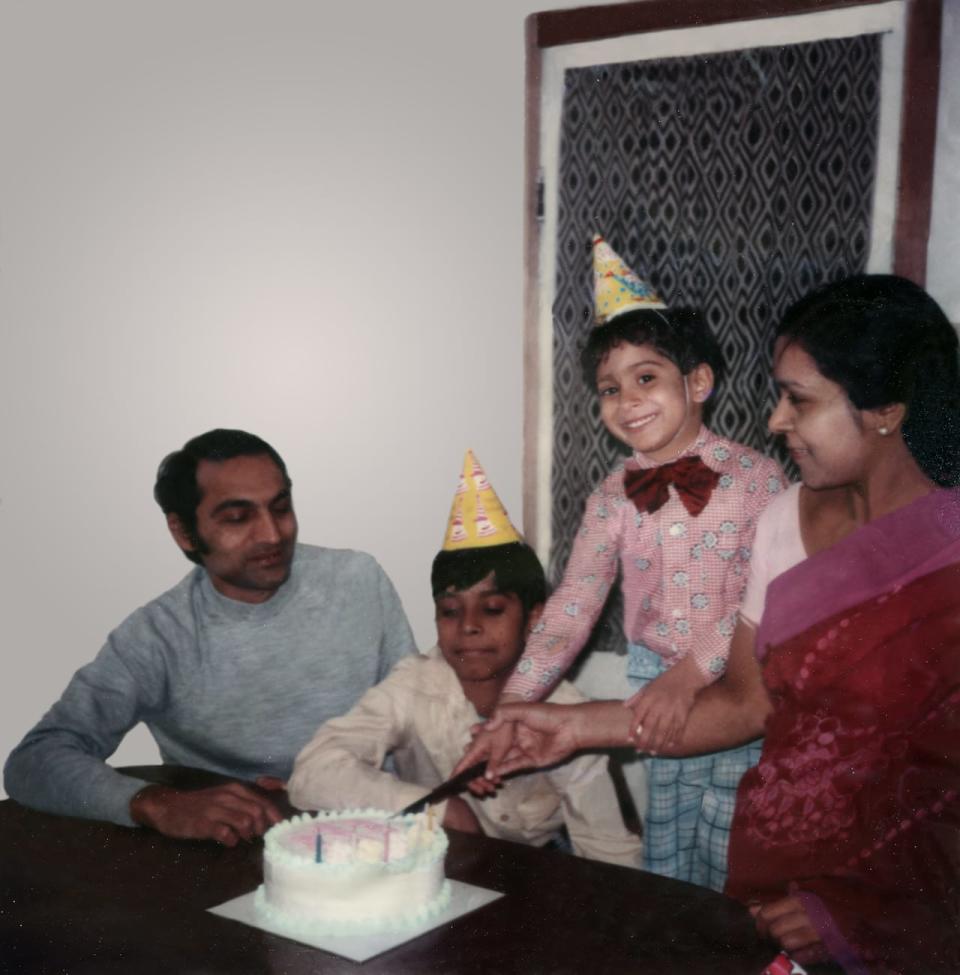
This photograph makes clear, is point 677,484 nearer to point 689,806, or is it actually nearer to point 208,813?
point 689,806

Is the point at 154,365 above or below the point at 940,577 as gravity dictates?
above

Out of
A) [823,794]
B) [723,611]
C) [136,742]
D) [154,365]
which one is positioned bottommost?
[136,742]

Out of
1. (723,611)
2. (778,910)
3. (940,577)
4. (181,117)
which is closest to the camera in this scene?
(778,910)

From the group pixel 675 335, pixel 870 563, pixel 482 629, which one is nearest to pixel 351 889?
pixel 482 629

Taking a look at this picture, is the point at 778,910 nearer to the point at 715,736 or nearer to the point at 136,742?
the point at 715,736

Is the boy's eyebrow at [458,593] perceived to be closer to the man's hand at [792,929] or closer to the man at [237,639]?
the man at [237,639]

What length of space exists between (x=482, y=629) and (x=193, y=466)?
0.61 metres

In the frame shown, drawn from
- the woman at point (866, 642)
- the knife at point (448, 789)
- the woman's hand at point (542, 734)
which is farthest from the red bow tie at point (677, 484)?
the knife at point (448, 789)

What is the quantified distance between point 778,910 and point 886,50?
1125 millimetres

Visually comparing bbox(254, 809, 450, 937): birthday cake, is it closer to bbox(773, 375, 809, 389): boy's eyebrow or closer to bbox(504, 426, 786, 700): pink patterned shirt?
bbox(504, 426, 786, 700): pink patterned shirt

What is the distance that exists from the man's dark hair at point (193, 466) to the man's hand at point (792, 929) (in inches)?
44.8

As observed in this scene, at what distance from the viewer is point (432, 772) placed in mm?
2068

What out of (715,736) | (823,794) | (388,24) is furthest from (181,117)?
(823,794)

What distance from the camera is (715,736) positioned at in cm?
180
